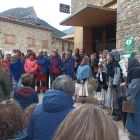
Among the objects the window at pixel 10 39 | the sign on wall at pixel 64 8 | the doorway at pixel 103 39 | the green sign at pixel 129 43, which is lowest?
the green sign at pixel 129 43

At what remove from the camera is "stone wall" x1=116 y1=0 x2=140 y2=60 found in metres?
5.43

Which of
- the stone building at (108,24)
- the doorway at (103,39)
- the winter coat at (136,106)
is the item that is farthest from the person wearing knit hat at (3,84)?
the doorway at (103,39)

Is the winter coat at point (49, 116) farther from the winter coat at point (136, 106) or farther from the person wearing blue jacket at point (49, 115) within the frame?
the winter coat at point (136, 106)

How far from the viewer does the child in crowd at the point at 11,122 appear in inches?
49.5

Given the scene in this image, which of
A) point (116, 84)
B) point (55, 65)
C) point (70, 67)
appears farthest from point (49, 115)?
point (55, 65)

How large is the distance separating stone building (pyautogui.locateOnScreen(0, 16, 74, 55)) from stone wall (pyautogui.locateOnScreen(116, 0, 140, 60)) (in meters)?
17.8

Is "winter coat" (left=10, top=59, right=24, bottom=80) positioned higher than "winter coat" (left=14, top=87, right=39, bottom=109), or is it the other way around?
"winter coat" (left=10, top=59, right=24, bottom=80)

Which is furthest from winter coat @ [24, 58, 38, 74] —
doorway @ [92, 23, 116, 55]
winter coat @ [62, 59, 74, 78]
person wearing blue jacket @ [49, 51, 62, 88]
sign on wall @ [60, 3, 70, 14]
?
sign on wall @ [60, 3, 70, 14]

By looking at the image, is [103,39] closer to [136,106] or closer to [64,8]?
[64,8]

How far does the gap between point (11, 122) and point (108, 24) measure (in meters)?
9.11

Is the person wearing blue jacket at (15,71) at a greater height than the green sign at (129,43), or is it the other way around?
the green sign at (129,43)

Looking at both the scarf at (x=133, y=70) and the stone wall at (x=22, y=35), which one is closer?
the scarf at (x=133, y=70)

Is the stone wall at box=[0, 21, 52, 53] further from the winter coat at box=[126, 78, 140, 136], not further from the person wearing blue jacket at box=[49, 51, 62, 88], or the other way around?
the winter coat at box=[126, 78, 140, 136]

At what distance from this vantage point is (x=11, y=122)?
50.8 inches
